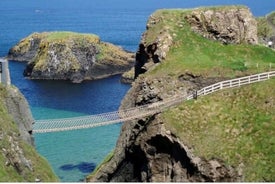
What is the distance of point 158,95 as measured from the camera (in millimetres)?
51062

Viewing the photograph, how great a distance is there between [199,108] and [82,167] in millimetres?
17759

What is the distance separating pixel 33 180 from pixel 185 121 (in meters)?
15.0

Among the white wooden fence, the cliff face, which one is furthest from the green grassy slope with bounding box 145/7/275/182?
the cliff face

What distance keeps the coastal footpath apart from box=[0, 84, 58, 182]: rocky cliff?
11381mm

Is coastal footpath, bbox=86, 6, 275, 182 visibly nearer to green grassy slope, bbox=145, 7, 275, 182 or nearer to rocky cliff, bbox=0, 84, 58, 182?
green grassy slope, bbox=145, 7, 275, 182

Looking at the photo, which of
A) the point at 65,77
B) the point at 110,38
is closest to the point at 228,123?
the point at 65,77

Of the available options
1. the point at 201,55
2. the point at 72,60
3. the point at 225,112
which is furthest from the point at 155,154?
the point at 72,60

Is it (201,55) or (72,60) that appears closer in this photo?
(201,55)

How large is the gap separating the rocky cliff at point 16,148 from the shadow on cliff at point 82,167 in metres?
19.3

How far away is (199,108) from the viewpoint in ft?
156

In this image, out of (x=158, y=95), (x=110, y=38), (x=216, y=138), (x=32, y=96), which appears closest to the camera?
(x=216, y=138)

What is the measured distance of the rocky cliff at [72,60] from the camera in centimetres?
11225

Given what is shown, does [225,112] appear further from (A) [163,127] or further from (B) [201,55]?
(B) [201,55]

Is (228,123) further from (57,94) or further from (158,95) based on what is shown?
(57,94)
